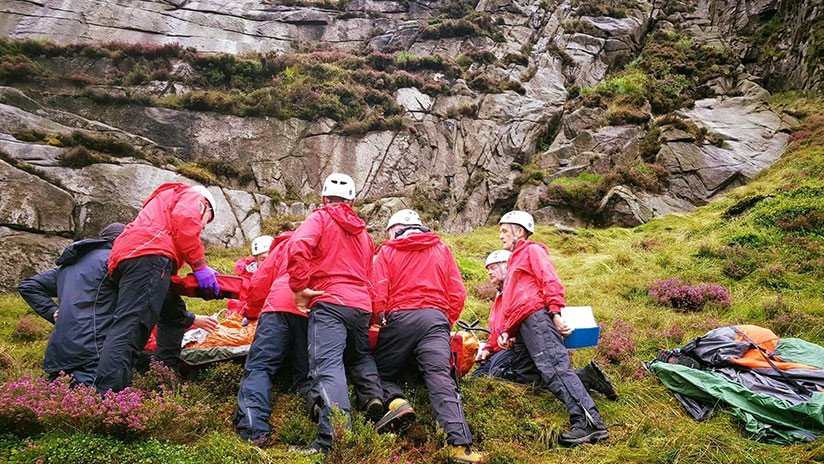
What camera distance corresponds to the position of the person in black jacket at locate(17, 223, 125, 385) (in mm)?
4160

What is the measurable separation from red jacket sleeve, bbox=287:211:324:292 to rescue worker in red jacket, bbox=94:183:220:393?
1.20 m

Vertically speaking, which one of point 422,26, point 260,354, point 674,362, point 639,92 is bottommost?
point 674,362

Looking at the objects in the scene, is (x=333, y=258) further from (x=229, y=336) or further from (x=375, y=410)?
(x=229, y=336)

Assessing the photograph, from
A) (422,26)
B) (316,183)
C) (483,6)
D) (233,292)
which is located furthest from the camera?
(483,6)

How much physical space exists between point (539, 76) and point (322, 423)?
24921mm

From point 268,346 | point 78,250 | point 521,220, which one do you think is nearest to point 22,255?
point 78,250

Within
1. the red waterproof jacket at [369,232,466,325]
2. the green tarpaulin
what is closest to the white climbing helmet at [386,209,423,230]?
the red waterproof jacket at [369,232,466,325]

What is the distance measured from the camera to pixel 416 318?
4648 mm

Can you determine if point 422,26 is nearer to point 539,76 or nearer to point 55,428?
point 539,76

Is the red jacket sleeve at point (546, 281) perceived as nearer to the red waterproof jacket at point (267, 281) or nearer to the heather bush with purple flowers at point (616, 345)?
the heather bush with purple flowers at point (616, 345)

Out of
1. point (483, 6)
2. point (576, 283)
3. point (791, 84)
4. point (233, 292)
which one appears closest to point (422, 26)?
point (483, 6)

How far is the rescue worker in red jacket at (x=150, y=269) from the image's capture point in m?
4.03

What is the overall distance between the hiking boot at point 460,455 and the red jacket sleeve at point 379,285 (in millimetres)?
1651

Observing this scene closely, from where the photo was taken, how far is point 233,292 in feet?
16.9
